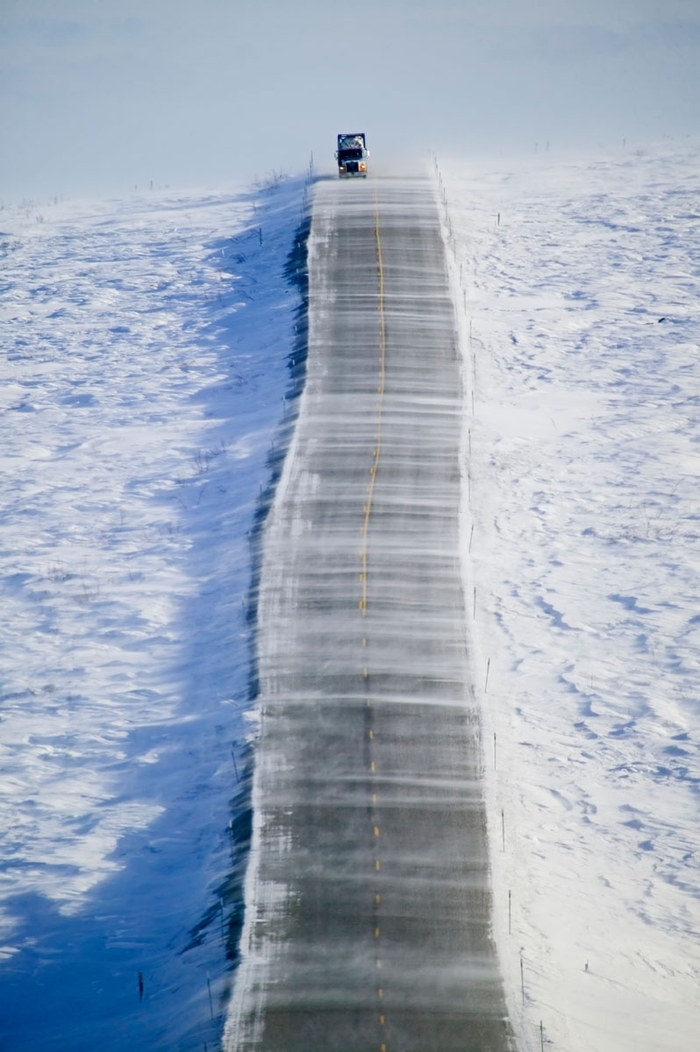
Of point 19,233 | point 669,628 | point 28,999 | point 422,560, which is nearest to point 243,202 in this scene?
point 19,233

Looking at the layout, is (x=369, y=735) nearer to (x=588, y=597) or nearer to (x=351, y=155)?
(x=588, y=597)

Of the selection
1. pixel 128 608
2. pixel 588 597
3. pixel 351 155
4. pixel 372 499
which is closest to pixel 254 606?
pixel 128 608

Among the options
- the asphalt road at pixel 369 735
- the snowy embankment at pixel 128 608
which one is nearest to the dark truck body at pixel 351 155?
the snowy embankment at pixel 128 608

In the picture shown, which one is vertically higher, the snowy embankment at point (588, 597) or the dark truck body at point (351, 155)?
the dark truck body at point (351, 155)

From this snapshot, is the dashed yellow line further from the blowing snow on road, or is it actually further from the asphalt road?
the blowing snow on road

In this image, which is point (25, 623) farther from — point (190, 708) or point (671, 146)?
point (671, 146)

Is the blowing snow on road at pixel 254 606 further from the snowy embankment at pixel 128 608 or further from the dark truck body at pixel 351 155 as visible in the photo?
the dark truck body at pixel 351 155

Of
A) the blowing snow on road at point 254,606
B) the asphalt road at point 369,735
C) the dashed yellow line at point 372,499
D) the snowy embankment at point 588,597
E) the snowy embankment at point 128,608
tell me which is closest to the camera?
the asphalt road at point 369,735
